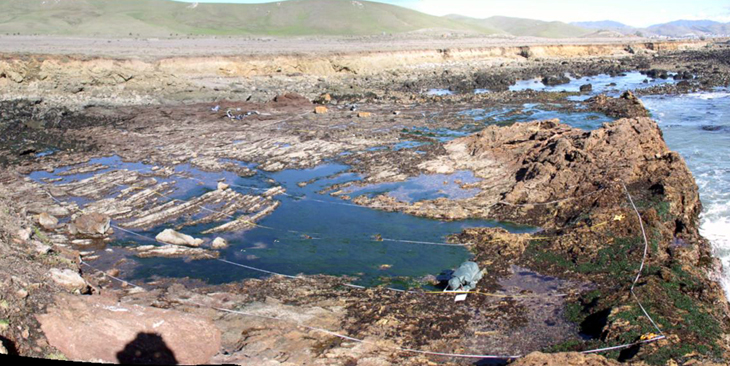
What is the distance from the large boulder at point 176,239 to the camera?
9703mm

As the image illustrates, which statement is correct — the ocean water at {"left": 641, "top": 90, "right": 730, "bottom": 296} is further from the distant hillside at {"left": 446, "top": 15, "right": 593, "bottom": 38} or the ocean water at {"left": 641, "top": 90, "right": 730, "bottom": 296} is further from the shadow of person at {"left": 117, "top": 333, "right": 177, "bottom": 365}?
the distant hillside at {"left": 446, "top": 15, "right": 593, "bottom": 38}

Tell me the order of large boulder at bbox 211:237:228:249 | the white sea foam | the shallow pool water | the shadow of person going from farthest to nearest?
1. the white sea foam
2. large boulder at bbox 211:237:228:249
3. the shallow pool water
4. the shadow of person

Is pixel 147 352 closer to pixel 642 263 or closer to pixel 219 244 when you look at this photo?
pixel 219 244

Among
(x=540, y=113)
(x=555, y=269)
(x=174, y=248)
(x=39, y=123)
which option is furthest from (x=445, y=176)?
(x=39, y=123)

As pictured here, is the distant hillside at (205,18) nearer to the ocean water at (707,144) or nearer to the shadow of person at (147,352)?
the ocean water at (707,144)

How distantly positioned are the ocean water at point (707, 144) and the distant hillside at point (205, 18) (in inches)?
2200

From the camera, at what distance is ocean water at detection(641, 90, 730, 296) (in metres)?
10.1

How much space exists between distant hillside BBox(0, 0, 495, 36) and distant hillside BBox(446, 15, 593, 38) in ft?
129

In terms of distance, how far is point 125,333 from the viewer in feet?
19.2

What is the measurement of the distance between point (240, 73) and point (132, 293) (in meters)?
23.6

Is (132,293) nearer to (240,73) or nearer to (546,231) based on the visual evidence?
(546,231)

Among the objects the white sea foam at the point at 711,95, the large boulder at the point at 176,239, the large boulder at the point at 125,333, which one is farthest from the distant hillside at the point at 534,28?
the large boulder at the point at 125,333

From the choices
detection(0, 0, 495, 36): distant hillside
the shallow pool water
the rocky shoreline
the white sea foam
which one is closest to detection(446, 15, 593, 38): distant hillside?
detection(0, 0, 495, 36): distant hillside

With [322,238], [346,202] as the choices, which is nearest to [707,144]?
[346,202]
